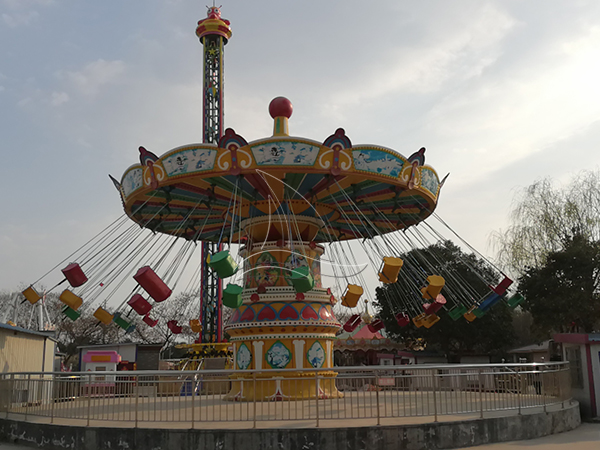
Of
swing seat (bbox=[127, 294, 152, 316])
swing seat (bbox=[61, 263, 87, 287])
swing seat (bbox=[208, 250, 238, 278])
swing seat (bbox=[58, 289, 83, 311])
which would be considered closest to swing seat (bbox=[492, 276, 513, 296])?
swing seat (bbox=[208, 250, 238, 278])

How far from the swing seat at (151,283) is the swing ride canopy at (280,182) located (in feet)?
5.00

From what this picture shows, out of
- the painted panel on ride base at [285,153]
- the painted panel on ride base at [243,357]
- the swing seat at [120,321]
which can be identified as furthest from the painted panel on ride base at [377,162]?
the swing seat at [120,321]

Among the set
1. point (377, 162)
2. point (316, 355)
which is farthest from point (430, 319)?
point (377, 162)

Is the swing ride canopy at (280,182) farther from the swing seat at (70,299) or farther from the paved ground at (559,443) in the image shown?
the paved ground at (559,443)

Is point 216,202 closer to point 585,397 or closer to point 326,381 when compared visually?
point 326,381

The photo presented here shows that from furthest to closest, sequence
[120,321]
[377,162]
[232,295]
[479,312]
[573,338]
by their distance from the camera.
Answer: [573,338]
[479,312]
[120,321]
[377,162]
[232,295]

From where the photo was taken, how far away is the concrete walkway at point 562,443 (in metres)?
7.75

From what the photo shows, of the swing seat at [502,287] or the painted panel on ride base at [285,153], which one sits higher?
the painted panel on ride base at [285,153]

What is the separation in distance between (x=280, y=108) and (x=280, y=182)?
2104mm

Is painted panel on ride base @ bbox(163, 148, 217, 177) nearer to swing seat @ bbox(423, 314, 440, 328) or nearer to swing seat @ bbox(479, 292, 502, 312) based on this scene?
swing seat @ bbox(423, 314, 440, 328)

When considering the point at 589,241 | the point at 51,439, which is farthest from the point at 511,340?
the point at 51,439

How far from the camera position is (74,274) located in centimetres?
1006

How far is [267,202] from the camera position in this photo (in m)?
12.2

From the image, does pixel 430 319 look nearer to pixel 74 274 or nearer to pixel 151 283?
pixel 151 283
